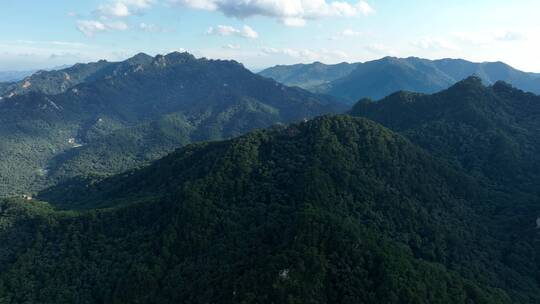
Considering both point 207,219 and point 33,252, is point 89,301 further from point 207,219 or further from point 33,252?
point 207,219

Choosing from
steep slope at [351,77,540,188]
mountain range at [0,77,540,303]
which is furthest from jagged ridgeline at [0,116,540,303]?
steep slope at [351,77,540,188]

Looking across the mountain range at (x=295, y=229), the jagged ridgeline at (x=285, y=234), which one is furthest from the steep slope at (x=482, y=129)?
the jagged ridgeline at (x=285, y=234)

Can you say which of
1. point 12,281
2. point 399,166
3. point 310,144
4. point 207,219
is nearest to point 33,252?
point 12,281

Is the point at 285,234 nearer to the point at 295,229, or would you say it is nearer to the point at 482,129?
the point at 295,229

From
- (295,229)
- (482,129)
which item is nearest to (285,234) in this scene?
(295,229)

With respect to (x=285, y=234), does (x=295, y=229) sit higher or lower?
higher

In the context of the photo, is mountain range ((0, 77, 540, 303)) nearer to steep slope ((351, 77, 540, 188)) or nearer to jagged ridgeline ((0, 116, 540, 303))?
jagged ridgeline ((0, 116, 540, 303))

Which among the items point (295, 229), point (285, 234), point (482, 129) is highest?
point (482, 129)
